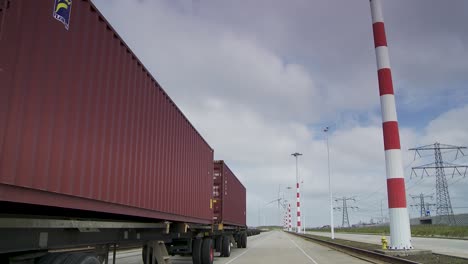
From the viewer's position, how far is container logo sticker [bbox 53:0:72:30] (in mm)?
4863

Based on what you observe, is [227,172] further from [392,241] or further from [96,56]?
[96,56]

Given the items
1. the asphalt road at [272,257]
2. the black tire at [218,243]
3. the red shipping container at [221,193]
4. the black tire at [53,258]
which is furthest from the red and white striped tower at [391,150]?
the black tire at [53,258]

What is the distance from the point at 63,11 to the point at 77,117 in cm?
128

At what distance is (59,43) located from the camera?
491cm

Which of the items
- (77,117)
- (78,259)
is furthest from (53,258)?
(77,117)

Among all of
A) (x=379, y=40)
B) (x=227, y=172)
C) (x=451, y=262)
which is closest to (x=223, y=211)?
(x=227, y=172)

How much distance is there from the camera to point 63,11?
502 centimetres

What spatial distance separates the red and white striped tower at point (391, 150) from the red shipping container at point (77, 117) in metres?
12.4

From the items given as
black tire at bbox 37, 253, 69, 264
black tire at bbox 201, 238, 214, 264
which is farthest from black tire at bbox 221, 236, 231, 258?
Answer: black tire at bbox 37, 253, 69, 264

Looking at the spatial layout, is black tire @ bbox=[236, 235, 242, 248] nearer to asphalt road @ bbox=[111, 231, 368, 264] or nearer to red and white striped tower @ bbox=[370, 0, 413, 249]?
asphalt road @ bbox=[111, 231, 368, 264]

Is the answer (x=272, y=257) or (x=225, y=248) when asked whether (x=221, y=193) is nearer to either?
(x=225, y=248)

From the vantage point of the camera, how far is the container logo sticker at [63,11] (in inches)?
191

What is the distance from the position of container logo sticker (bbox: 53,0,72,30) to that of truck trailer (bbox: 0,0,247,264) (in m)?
0.01

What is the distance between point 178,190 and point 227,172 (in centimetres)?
931
